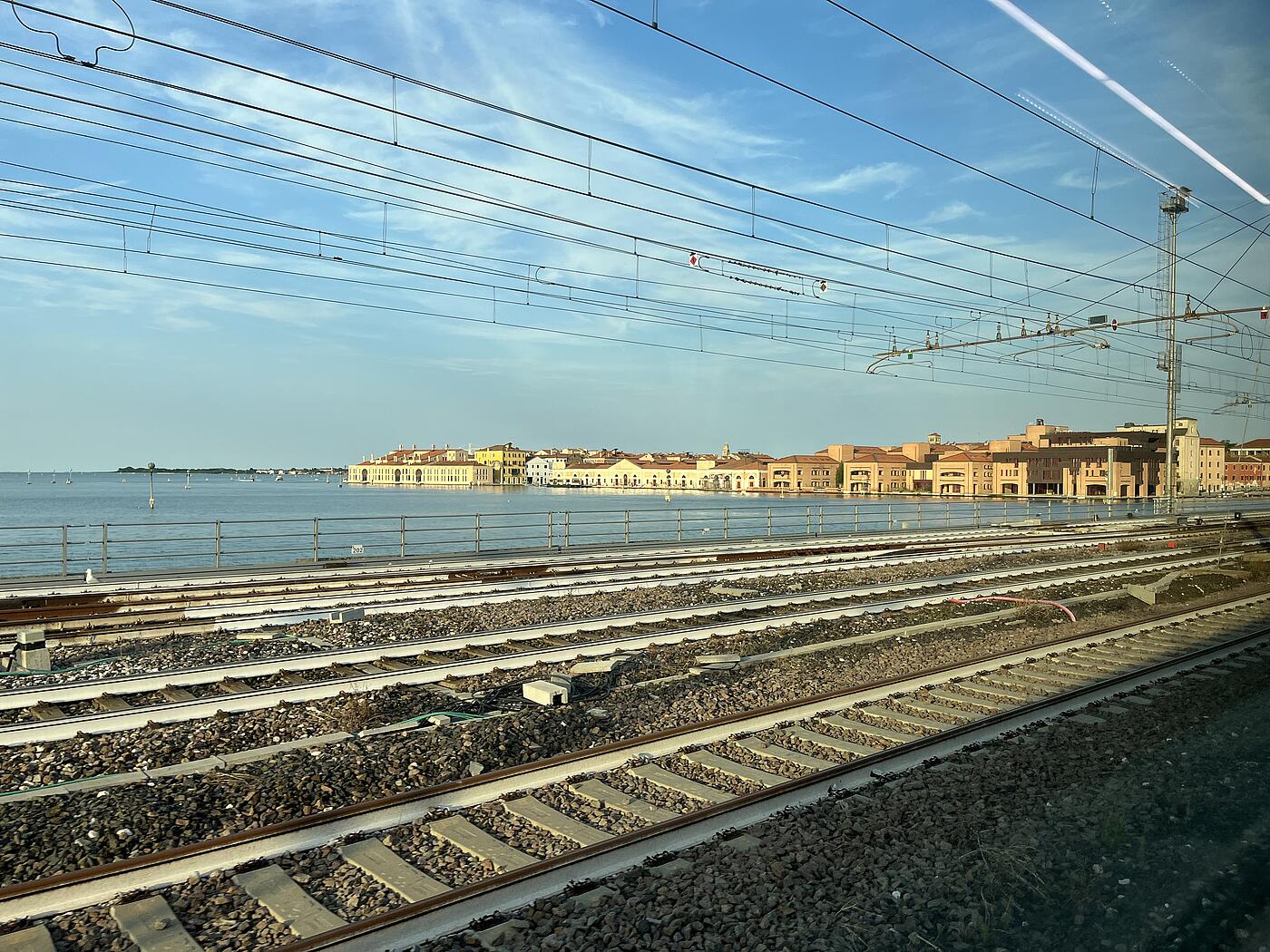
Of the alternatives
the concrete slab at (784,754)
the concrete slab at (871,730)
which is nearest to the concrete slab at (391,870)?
the concrete slab at (784,754)

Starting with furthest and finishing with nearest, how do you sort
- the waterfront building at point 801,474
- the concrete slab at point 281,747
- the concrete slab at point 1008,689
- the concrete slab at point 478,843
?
the waterfront building at point 801,474
the concrete slab at point 1008,689
the concrete slab at point 281,747
the concrete slab at point 478,843

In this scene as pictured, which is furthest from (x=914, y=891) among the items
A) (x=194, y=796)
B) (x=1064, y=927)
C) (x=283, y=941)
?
(x=194, y=796)

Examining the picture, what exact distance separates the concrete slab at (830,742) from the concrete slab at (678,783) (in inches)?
50.0

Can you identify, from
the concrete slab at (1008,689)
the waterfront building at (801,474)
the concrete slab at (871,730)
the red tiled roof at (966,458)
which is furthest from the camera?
the waterfront building at (801,474)

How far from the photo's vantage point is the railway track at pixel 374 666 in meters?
6.98

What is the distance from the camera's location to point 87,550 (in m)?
44.9

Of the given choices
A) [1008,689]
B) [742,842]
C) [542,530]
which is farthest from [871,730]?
[542,530]

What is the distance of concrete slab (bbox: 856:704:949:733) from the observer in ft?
23.0

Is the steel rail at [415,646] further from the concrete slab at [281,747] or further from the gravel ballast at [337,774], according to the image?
the gravel ballast at [337,774]

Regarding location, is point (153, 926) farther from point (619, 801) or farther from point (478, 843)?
point (619, 801)

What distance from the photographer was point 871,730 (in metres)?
6.86

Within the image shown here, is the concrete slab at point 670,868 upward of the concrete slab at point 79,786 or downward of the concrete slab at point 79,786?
upward

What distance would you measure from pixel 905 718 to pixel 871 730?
563mm

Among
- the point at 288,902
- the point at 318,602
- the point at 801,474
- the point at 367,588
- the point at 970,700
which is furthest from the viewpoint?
the point at 801,474
